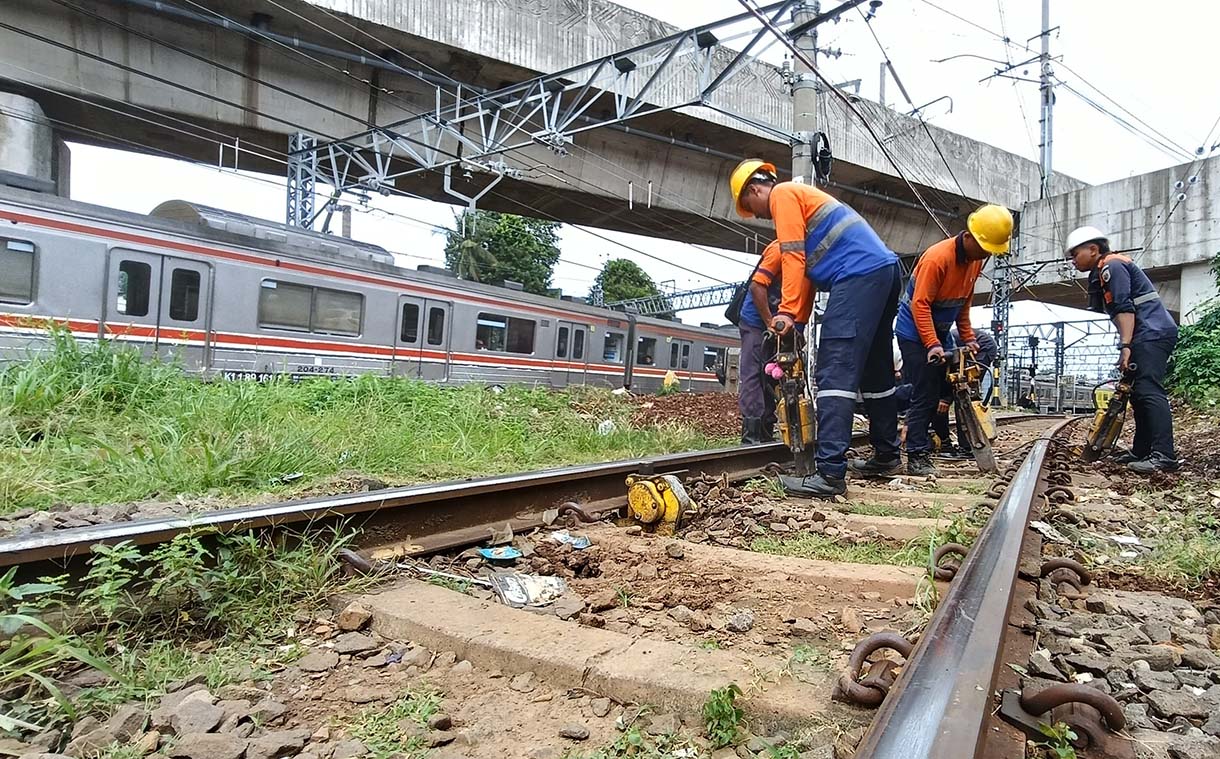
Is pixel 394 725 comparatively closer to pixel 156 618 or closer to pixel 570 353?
pixel 156 618

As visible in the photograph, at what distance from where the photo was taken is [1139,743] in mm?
1236

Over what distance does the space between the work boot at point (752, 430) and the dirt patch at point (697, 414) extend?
43.5 inches

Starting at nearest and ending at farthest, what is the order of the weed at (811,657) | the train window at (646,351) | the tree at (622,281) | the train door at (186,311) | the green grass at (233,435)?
the weed at (811,657), the green grass at (233,435), the train door at (186,311), the train window at (646,351), the tree at (622,281)

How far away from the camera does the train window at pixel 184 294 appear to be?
9.46 m

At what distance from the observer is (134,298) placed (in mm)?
9133

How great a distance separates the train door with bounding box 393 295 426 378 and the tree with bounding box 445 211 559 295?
2541 cm

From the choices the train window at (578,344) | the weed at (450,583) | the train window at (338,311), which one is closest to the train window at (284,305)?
the train window at (338,311)

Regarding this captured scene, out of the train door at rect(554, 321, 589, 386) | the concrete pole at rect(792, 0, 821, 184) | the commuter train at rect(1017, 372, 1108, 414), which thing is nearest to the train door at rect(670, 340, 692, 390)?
the train door at rect(554, 321, 589, 386)

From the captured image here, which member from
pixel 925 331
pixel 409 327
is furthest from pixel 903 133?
pixel 925 331

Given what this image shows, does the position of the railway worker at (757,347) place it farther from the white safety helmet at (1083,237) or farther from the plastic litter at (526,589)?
the plastic litter at (526,589)

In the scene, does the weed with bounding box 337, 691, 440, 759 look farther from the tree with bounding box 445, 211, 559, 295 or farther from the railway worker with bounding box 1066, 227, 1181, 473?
the tree with bounding box 445, 211, 559, 295

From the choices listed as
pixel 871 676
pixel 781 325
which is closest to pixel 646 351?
pixel 781 325

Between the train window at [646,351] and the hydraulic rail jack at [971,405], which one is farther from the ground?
the train window at [646,351]

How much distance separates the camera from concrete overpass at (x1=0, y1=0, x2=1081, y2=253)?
36.2 feet
